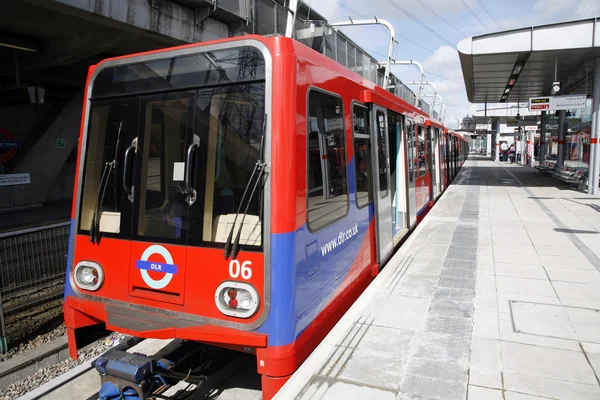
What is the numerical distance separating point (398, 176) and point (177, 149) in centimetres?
469

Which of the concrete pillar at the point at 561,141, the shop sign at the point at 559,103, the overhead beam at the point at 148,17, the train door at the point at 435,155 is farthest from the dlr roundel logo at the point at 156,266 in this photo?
the concrete pillar at the point at 561,141

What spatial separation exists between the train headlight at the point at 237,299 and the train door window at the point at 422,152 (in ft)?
22.3

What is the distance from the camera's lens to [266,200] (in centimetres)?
299

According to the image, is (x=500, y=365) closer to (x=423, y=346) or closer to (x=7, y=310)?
(x=423, y=346)

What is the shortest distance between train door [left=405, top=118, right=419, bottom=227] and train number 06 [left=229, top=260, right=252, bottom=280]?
16.3ft

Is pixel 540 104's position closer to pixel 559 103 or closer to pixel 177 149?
pixel 559 103

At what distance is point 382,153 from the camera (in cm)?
565

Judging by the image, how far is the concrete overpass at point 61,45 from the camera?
9.41 meters

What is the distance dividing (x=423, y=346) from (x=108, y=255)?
2.76 m

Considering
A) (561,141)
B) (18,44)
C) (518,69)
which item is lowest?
(561,141)

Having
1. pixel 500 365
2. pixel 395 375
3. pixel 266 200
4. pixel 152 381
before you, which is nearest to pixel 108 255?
pixel 152 381

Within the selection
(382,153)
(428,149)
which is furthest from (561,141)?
(382,153)

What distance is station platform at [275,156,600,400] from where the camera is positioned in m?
2.97

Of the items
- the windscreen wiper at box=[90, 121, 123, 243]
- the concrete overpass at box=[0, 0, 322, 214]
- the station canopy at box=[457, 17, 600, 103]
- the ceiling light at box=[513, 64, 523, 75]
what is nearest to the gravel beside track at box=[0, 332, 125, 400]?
the windscreen wiper at box=[90, 121, 123, 243]
